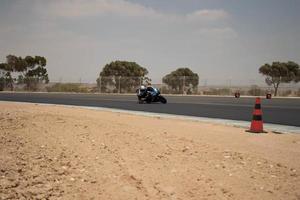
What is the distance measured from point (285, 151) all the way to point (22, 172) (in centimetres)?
467

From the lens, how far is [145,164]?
20.0ft

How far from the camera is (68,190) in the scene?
191 inches

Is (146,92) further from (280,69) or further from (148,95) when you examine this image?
(280,69)

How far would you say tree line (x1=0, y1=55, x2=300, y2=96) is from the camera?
4619 cm

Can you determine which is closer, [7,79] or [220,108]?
[220,108]

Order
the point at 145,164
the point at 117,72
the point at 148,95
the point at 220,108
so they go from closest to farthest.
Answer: the point at 145,164, the point at 220,108, the point at 148,95, the point at 117,72

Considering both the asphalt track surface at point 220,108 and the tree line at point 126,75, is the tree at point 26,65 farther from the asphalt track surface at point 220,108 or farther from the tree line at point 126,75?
the asphalt track surface at point 220,108

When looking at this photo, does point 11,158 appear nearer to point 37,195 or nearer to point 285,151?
point 37,195

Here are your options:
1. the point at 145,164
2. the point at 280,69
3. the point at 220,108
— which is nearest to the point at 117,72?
the point at 280,69

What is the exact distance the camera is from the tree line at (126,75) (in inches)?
1818

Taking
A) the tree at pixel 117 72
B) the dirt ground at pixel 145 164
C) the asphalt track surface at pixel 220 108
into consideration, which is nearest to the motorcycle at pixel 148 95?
the asphalt track surface at pixel 220 108

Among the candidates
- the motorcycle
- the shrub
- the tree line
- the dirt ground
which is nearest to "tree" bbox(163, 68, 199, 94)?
the tree line

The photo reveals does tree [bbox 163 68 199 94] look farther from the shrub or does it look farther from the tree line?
the shrub

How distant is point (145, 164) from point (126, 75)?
53.9 metres
